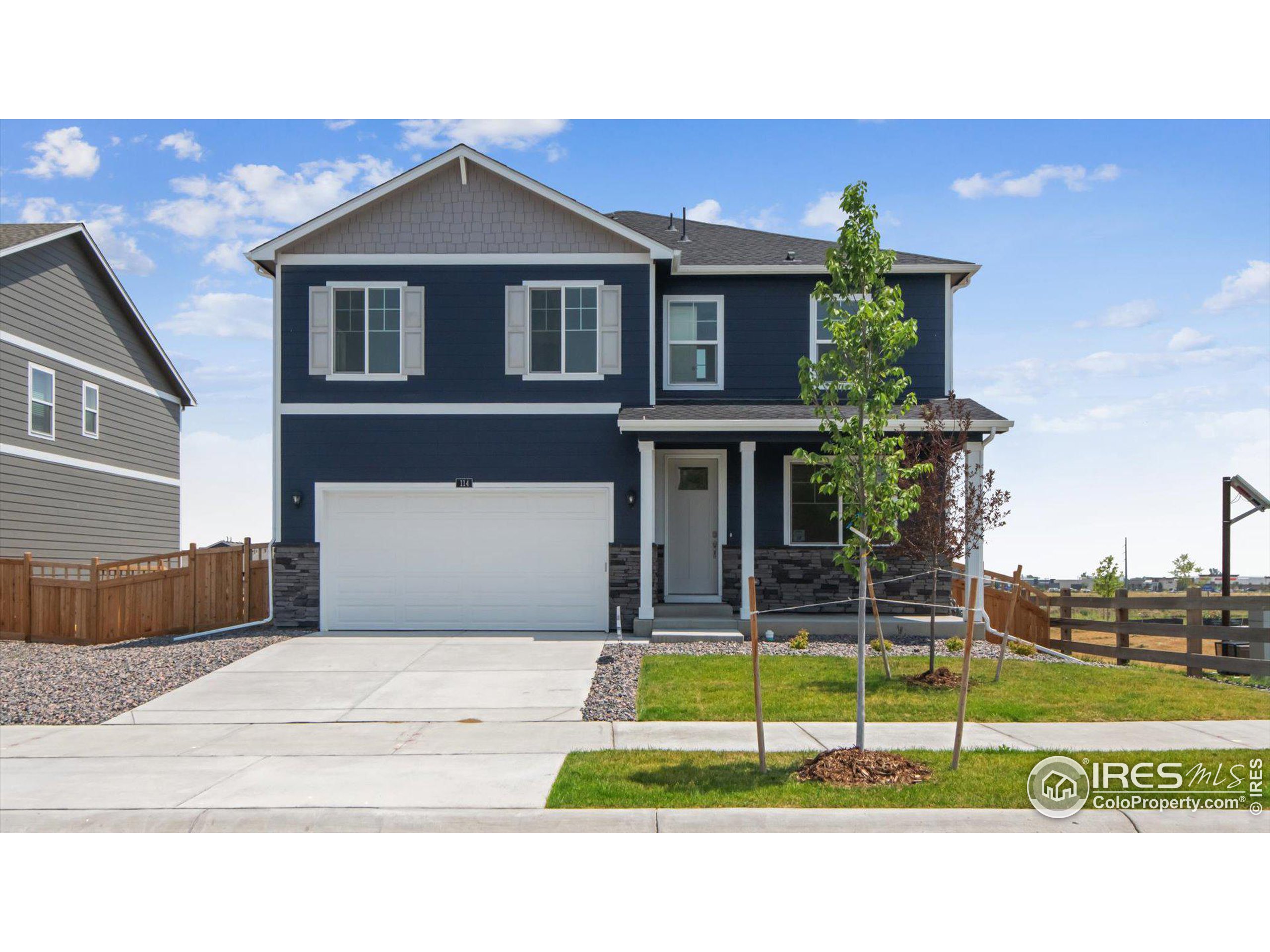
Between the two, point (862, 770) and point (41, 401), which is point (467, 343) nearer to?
point (41, 401)

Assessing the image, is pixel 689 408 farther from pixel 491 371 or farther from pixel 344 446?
pixel 344 446

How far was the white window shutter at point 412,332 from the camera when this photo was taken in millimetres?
17766

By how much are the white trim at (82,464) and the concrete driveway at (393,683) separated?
873cm

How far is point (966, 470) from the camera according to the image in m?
13.3

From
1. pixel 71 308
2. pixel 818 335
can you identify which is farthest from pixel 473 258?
pixel 71 308

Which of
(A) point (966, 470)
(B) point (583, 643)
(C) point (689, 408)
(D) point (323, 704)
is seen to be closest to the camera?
(D) point (323, 704)

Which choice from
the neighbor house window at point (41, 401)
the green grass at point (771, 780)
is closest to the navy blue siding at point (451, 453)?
the neighbor house window at point (41, 401)

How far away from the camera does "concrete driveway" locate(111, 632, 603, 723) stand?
11508 mm

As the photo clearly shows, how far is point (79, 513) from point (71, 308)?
4581 millimetres

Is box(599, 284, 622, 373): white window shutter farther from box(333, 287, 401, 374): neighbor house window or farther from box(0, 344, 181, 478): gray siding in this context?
box(0, 344, 181, 478): gray siding

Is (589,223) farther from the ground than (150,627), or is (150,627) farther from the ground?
(589,223)

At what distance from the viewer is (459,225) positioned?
58.8ft

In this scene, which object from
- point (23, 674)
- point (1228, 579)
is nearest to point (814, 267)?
point (1228, 579)

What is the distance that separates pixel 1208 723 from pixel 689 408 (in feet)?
30.3
